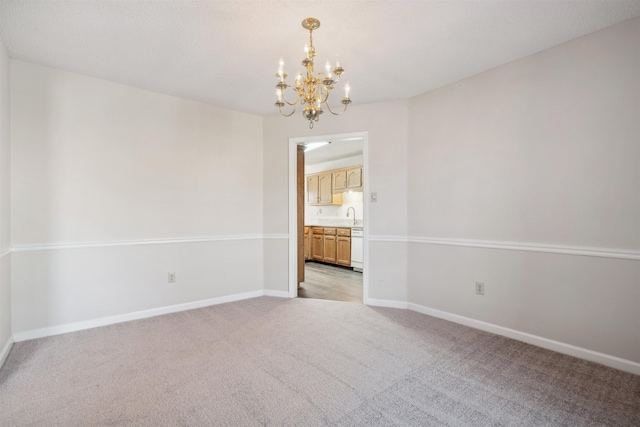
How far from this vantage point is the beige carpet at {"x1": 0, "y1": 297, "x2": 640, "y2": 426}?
1.71 m

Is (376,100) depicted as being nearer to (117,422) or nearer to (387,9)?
(387,9)

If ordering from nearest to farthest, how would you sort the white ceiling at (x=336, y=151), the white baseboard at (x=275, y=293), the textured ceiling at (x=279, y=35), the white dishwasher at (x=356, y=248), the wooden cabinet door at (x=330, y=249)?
the textured ceiling at (x=279, y=35)
the white baseboard at (x=275, y=293)
the white ceiling at (x=336, y=151)
the white dishwasher at (x=356, y=248)
the wooden cabinet door at (x=330, y=249)

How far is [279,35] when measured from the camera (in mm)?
2316

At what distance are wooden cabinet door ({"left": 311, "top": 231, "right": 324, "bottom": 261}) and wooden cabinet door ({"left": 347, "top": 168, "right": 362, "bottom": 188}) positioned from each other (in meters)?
1.33

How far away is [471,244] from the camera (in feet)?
10.1

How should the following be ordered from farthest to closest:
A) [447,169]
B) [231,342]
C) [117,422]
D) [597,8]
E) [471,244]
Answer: [447,169]
[471,244]
[231,342]
[597,8]
[117,422]

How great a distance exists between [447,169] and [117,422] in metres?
3.43

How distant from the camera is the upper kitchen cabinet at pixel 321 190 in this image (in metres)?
7.25

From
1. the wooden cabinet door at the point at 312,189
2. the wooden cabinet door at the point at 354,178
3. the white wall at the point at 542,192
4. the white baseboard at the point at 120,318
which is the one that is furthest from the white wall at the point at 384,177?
the wooden cabinet door at the point at 312,189

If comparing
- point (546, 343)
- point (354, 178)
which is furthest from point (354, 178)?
point (546, 343)

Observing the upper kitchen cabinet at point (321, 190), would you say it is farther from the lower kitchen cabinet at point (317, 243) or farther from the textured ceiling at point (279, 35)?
the textured ceiling at point (279, 35)

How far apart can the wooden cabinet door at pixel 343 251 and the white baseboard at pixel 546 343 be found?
293 centimetres

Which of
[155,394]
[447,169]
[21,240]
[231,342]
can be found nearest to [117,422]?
[155,394]

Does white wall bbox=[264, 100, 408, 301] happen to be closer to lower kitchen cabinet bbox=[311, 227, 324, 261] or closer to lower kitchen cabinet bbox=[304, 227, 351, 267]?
lower kitchen cabinet bbox=[304, 227, 351, 267]
